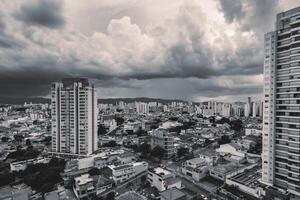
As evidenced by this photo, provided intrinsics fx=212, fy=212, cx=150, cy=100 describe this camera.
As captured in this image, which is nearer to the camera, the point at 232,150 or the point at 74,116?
the point at 232,150

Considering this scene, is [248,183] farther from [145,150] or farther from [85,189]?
[145,150]

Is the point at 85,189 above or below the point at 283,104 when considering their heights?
below

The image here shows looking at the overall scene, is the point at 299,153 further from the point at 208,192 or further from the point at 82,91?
the point at 82,91

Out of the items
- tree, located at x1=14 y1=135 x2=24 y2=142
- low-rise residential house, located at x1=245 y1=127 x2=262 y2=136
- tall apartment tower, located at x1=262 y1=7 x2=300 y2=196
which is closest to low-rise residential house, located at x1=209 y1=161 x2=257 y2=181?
tall apartment tower, located at x1=262 y1=7 x2=300 y2=196

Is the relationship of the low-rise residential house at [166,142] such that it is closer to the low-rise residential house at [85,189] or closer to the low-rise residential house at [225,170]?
the low-rise residential house at [225,170]

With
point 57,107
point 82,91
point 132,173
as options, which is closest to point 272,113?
point 132,173

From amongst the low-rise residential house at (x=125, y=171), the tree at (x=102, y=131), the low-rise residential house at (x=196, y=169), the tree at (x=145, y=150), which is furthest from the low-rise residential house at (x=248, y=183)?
the tree at (x=102, y=131)

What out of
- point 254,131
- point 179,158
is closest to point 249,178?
point 179,158
